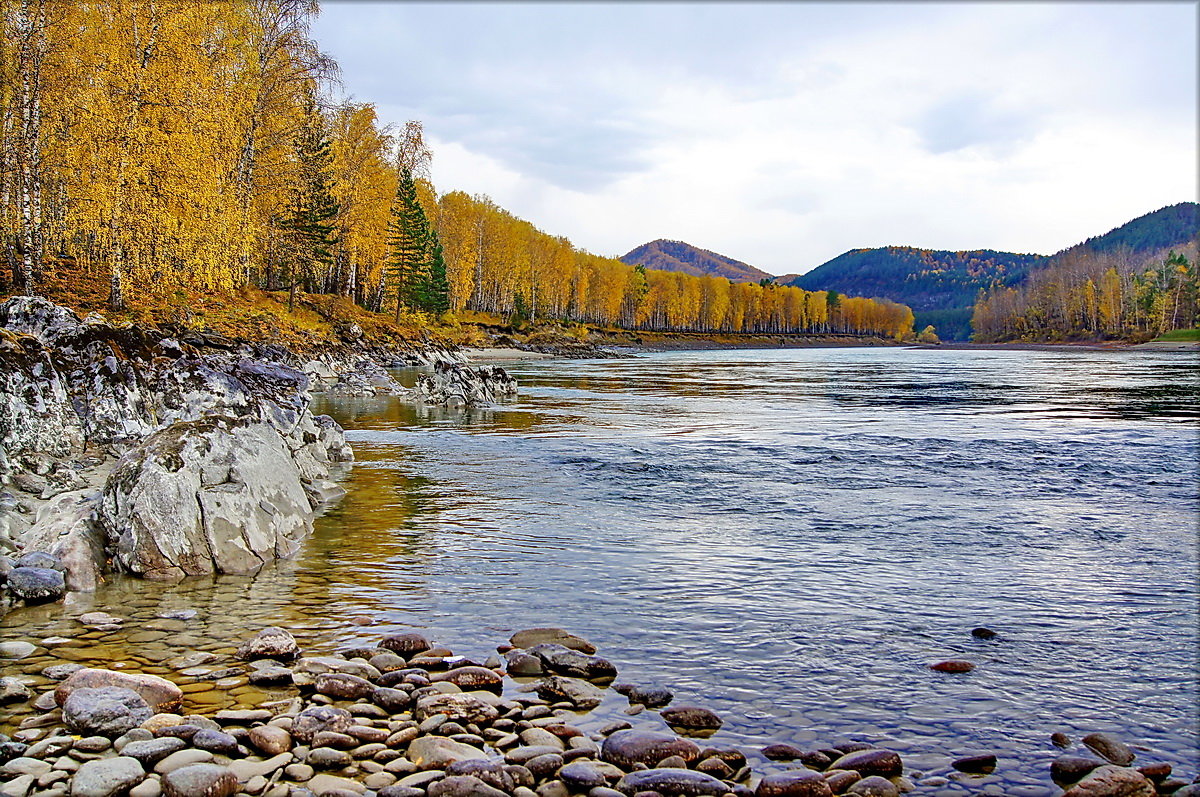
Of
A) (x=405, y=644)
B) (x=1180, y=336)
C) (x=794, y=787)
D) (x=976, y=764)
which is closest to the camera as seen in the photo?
(x=794, y=787)

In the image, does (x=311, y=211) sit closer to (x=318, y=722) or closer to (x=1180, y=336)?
(x=318, y=722)

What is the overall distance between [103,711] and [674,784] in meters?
3.73

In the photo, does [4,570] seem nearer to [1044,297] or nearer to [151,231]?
[151,231]

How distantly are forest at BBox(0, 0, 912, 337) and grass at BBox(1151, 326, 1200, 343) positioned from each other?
106 meters

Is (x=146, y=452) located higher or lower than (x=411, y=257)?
lower

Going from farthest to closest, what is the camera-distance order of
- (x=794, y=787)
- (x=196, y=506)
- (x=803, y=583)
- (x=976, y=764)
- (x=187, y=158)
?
(x=187, y=158), (x=196, y=506), (x=803, y=583), (x=976, y=764), (x=794, y=787)

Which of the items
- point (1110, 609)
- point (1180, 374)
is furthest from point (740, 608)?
point (1180, 374)

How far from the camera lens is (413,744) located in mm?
5094

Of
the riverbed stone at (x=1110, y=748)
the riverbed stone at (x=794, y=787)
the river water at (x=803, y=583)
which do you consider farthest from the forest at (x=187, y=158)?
the riverbed stone at (x=1110, y=748)

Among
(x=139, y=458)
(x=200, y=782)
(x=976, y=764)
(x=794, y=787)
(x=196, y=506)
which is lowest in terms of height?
(x=976, y=764)

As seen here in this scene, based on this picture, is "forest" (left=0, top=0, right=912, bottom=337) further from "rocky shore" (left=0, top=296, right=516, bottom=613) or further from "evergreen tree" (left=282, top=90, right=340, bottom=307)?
"rocky shore" (left=0, top=296, right=516, bottom=613)

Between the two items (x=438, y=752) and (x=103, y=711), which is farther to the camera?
(x=103, y=711)

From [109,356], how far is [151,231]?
1252 centimetres

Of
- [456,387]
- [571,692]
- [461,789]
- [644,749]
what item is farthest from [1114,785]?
[456,387]
